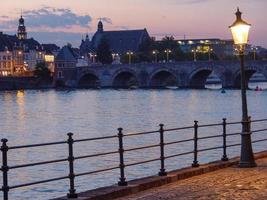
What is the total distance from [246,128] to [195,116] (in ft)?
161

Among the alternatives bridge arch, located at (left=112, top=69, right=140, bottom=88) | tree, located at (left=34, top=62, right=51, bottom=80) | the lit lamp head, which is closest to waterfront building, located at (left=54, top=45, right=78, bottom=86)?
tree, located at (left=34, top=62, right=51, bottom=80)

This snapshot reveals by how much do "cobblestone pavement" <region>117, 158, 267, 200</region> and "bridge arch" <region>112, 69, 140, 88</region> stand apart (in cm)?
12867

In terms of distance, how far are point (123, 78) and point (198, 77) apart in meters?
23.1

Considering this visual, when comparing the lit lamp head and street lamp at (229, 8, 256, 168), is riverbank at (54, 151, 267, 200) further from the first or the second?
the lit lamp head

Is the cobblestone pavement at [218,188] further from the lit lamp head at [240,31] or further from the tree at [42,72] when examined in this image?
the tree at [42,72]

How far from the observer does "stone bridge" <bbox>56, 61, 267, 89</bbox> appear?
126688 millimetres

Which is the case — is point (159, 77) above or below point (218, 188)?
above

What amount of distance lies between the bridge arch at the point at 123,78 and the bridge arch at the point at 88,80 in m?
4.09

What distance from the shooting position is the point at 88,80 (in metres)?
160

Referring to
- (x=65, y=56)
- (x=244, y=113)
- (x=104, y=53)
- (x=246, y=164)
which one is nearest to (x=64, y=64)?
(x=65, y=56)

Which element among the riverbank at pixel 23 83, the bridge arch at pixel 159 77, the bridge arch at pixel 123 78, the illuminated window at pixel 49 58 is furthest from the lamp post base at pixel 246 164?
the illuminated window at pixel 49 58

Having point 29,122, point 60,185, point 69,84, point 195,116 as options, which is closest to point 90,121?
point 29,122

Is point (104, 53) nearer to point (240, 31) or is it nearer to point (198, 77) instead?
point (198, 77)

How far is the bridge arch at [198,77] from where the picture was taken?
5138 inches
